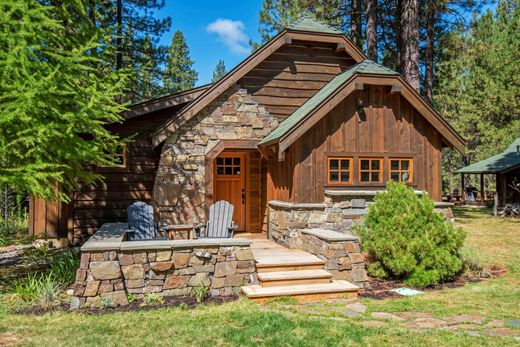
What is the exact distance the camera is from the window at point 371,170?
882 cm

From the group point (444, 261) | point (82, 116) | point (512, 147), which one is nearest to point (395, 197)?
point (444, 261)

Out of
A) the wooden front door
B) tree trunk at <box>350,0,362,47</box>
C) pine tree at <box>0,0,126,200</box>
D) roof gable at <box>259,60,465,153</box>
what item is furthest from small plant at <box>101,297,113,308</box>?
tree trunk at <box>350,0,362,47</box>

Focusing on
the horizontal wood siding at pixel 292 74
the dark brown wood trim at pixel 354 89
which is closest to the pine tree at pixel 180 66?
the horizontal wood siding at pixel 292 74

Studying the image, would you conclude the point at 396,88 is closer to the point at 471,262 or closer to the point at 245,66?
the point at 245,66

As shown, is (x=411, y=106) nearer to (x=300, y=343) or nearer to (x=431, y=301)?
(x=431, y=301)

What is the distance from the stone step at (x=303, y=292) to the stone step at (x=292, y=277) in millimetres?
101

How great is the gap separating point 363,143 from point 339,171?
32.1 inches

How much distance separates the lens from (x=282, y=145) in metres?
7.88

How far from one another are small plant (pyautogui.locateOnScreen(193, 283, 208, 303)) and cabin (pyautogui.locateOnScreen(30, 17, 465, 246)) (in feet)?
8.96

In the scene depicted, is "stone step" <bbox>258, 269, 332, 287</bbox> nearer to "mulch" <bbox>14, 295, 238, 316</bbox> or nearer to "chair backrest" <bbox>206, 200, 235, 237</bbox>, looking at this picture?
"mulch" <bbox>14, 295, 238, 316</bbox>

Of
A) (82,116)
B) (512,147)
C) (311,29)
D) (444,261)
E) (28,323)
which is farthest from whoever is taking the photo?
(512,147)

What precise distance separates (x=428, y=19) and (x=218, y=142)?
1096cm

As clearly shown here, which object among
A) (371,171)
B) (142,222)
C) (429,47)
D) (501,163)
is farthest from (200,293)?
(501,163)

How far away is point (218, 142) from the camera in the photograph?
926cm
